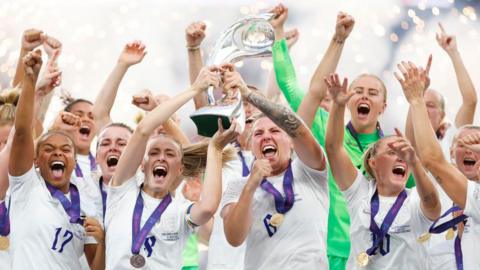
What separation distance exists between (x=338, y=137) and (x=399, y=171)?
43 cm

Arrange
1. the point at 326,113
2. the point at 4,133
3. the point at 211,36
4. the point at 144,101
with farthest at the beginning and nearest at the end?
the point at 211,36 < the point at 326,113 < the point at 4,133 < the point at 144,101

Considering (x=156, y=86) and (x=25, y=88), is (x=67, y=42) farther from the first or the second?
(x=25, y=88)

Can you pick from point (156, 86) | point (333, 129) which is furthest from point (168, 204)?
point (156, 86)

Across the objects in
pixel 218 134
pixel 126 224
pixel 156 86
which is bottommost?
pixel 126 224

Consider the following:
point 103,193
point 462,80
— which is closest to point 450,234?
point 462,80

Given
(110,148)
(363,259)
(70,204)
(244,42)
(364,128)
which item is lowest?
(363,259)

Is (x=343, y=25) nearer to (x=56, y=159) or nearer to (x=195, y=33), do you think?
(x=195, y=33)

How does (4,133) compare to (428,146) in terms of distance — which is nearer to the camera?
(428,146)

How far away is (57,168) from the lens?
6.40 meters

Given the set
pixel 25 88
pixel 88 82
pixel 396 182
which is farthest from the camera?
pixel 88 82

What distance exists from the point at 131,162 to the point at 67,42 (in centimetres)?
417

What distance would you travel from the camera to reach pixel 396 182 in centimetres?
644

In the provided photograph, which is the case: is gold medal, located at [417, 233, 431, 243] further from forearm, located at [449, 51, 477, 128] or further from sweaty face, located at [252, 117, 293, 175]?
forearm, located at [449, 51, 477, 128]

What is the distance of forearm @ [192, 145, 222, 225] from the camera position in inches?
241
